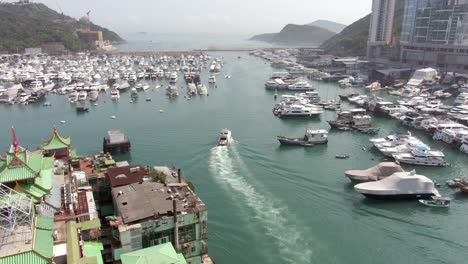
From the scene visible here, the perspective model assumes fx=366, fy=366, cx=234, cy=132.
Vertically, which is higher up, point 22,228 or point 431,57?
point 431,57

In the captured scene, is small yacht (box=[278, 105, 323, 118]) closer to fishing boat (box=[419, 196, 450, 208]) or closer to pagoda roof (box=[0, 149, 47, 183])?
fishing boat (box=[419, 196, 450, 208])

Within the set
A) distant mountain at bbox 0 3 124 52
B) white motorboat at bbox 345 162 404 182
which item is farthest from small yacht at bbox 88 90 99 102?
distant mountain at bbox 0 3 124 52

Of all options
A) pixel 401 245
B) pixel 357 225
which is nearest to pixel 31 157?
pixel 357 225

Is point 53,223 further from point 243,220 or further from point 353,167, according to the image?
point 353,167

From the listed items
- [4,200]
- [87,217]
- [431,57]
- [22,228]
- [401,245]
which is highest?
[431,57]

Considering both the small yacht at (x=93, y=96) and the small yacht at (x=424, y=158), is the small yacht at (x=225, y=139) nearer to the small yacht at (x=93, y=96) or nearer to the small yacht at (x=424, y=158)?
the small yacht at (x=424, y=158)

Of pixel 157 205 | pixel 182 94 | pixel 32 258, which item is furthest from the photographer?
pixel 182 94

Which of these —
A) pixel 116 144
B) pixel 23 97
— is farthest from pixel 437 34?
pixel 23 97
